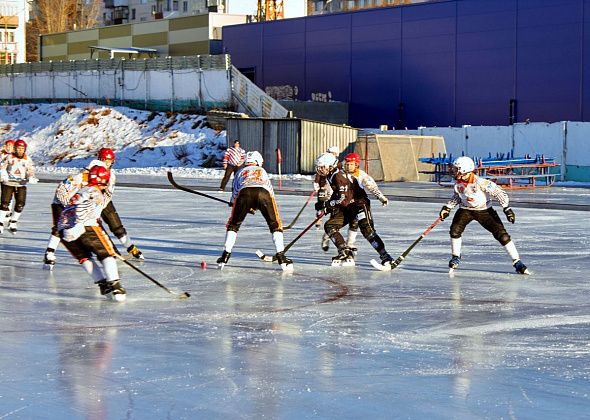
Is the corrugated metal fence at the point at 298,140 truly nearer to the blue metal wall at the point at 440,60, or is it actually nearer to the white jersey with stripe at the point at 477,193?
the blue metal wall at the point at 440,60

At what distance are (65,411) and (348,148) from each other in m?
36.7

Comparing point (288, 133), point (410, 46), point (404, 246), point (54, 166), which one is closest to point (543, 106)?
point (410, 46)

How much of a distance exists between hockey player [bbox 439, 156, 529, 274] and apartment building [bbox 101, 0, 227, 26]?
278 feet

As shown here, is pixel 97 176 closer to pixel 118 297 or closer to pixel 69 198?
pixel 118 297

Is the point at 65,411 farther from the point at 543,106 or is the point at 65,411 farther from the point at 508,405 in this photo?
the point at 543,106

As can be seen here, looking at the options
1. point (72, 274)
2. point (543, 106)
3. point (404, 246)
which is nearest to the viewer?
point (72, 274)

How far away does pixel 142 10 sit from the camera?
11156 cm

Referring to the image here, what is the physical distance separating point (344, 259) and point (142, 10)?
100755mm

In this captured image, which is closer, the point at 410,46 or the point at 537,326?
the point at 537,326

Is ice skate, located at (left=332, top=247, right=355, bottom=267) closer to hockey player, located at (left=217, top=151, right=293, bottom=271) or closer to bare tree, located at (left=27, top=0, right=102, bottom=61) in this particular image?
hockey player, located at (left=217, top=151, right=293, bottom=271)

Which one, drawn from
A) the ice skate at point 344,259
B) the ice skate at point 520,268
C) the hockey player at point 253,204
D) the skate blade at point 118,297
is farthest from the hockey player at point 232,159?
the skate blade at point 118,297

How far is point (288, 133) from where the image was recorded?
4350cm

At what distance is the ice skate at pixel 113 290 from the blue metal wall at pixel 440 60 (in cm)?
3734

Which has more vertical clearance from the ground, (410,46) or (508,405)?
(410,46)
